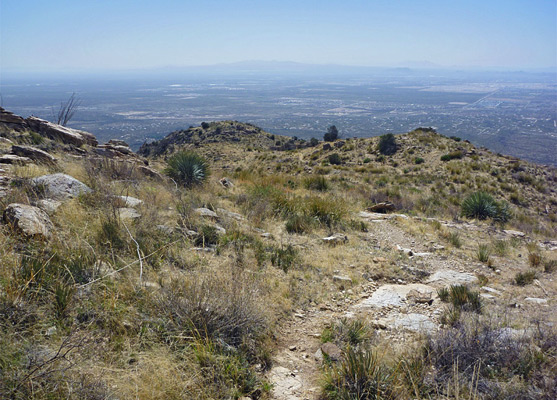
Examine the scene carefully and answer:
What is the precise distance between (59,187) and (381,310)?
17.5 ft

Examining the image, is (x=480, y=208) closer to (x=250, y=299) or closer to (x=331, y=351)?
(x=331, y=351)

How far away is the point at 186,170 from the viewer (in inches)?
388

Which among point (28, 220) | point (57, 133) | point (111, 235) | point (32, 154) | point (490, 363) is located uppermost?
point (57, 133)

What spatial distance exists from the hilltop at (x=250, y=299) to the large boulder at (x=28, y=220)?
0.02 metres

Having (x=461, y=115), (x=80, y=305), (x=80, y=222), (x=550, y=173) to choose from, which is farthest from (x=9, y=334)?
(x=461, y=115)

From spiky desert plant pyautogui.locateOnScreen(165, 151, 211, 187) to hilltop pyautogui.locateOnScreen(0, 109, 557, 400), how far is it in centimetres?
135

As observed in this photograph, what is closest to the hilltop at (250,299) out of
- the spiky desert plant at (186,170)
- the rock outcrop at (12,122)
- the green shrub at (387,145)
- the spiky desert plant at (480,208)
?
the spiky desert plant at (186,170)

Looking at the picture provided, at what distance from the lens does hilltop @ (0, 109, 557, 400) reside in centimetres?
252

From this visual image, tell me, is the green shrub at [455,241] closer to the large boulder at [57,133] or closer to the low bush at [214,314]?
the low bush at [214,314]

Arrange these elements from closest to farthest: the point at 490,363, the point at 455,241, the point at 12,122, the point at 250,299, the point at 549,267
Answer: the point at 490,363 → the point at 250,299 → the point at 549,267 → the point at 455,241 → the point at 12,122

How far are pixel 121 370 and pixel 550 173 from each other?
26498 millimetres

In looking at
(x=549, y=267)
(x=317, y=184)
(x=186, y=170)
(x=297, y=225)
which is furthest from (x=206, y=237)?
(x=317, y=184)

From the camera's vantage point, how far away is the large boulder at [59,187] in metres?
5.22

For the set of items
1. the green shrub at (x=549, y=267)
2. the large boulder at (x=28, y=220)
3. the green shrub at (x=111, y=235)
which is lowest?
the green shrub at (x=549, y=267)
